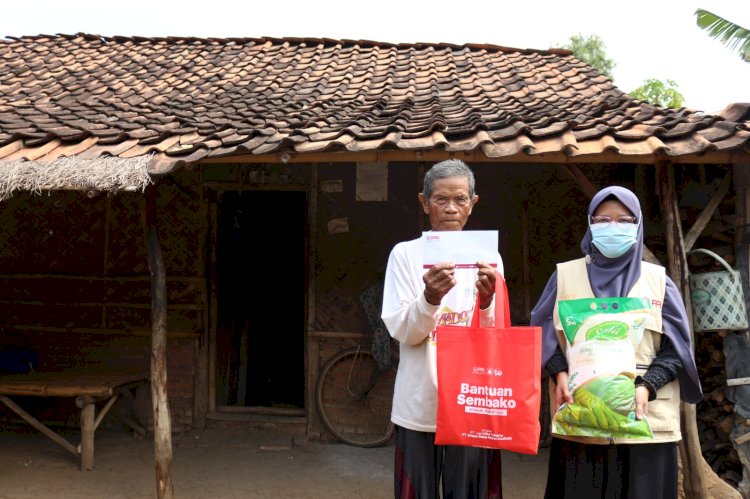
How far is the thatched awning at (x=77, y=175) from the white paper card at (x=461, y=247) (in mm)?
2286

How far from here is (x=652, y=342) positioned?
2359 mm

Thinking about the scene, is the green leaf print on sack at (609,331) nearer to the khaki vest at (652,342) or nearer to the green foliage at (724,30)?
the khaki vest at (652,342)

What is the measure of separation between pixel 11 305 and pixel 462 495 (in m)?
5.70

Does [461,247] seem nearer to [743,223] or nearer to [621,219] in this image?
[621,219]

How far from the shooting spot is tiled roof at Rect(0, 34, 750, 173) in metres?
3.95

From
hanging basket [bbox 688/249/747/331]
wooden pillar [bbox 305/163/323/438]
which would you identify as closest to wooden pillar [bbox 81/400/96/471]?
wooden pillar [bbox 305/163/323/438]

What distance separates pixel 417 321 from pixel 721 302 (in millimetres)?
2943

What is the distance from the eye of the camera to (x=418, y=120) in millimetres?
4551

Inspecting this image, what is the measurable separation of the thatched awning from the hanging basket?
3.69m

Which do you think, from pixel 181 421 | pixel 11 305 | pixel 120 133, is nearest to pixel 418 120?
pixel 120 133

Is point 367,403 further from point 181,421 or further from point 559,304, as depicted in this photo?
point 559,304

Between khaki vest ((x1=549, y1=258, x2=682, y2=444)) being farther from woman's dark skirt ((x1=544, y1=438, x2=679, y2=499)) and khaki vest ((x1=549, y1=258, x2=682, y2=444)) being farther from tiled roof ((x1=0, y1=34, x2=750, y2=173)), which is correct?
tiled roof ((x1=0, y1=34, x2=750, y2=173))

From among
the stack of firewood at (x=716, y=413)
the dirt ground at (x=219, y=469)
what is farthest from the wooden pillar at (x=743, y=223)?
the dirt ground at (x=219, y=469)

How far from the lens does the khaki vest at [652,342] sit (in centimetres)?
230
